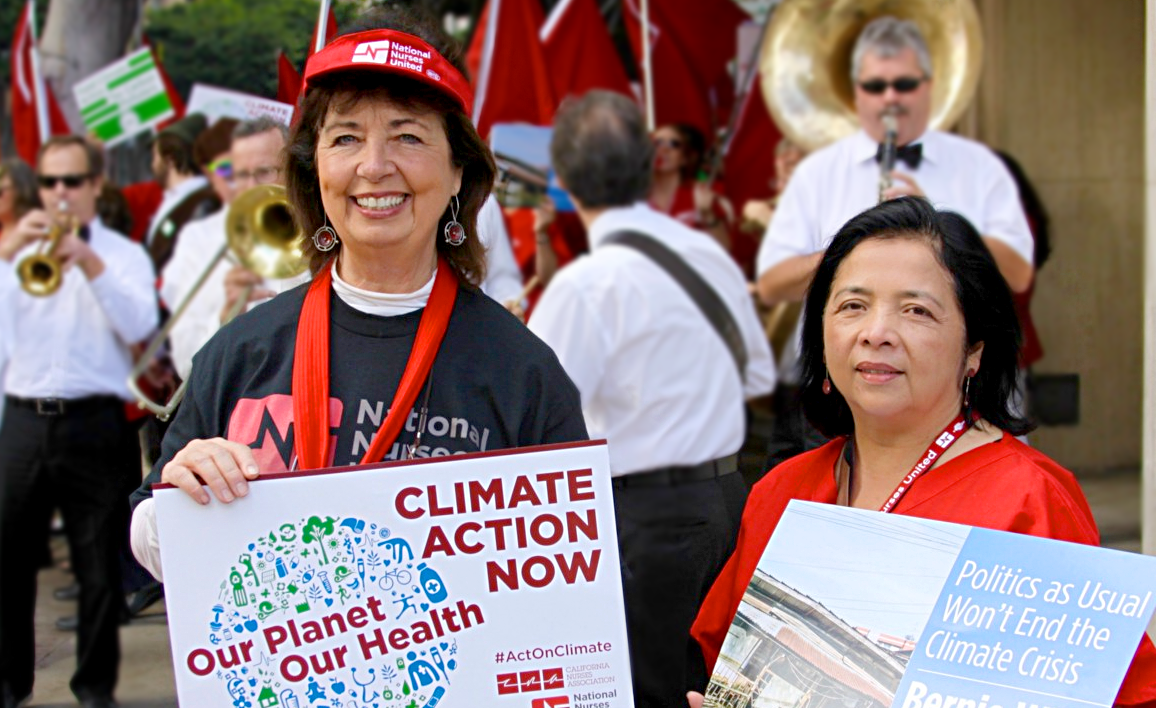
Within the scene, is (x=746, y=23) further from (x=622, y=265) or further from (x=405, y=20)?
(x=405, y=20)

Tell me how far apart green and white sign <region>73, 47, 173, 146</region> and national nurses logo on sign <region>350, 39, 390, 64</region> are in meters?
5.10

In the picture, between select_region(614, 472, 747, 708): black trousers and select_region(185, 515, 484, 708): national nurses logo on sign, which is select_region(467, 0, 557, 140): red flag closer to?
select_region(614, 472, 747, 708): black trousers

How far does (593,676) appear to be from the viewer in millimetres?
2131

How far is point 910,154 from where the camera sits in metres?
4.52

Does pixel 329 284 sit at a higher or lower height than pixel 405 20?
lower

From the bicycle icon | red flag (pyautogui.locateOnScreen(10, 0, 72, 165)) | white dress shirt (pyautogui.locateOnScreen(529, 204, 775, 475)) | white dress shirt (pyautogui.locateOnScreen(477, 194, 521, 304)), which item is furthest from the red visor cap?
red flag (pyautogui.locateOnScreen(10, 0, 72, 165))

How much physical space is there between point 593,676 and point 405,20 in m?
1.19

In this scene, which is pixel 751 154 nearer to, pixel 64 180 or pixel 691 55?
pixel 691 55

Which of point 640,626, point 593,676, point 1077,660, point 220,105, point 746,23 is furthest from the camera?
point 746,23

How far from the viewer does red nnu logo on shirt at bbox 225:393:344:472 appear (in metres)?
2.29

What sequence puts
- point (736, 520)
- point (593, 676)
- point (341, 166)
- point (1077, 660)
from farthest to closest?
point (736, 520) → point (341, 166) → point (593, 676) → point (1077, 660)

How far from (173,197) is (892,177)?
12.5 feet

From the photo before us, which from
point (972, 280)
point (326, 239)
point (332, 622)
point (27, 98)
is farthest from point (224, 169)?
point (972, 280)

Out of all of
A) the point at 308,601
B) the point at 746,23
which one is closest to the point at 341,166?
the point at 308,601
